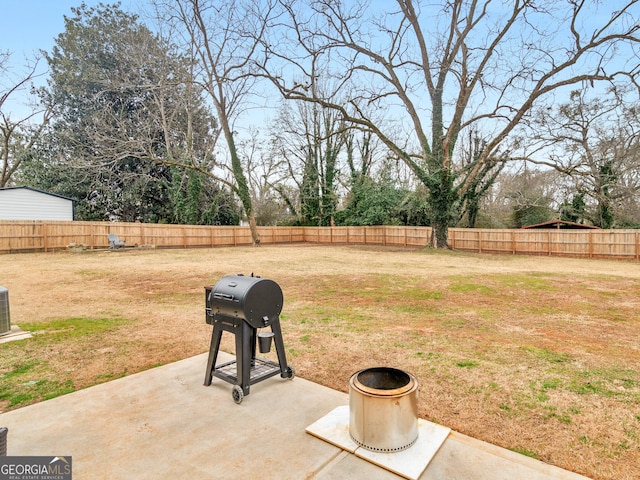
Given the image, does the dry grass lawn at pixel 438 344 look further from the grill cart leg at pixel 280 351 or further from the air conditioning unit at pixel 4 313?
the air conditioning unit at pixel 4 313

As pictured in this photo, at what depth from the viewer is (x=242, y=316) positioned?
95.6 inches

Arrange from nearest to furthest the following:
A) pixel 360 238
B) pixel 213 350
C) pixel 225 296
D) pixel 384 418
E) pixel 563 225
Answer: pixel 384 418, pixel 225 296, pixel 213 350, pixel 563 225, pixel 360 238

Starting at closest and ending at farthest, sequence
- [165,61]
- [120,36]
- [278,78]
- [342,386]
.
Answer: [342,386] < [278,78] < [165,61] < [120,36]

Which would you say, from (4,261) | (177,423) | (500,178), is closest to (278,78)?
(4,261)

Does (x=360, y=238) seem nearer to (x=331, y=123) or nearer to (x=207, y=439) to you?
(x=331, y=123)

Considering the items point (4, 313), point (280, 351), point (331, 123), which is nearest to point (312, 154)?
point (331, 123)

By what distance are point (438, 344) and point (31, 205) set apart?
65.3 ft

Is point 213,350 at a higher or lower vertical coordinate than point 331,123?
lower

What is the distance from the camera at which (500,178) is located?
81.6 ft

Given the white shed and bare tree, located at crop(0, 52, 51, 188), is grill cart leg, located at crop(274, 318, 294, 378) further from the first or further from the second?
bare tree, located at crop(0, 52, 51, 188)

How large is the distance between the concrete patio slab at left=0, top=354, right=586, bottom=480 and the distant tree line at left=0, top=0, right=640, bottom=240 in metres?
14.2

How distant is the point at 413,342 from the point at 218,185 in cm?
2325

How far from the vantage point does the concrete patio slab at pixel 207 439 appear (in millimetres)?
1765

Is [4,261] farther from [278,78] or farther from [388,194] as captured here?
[388,194]
